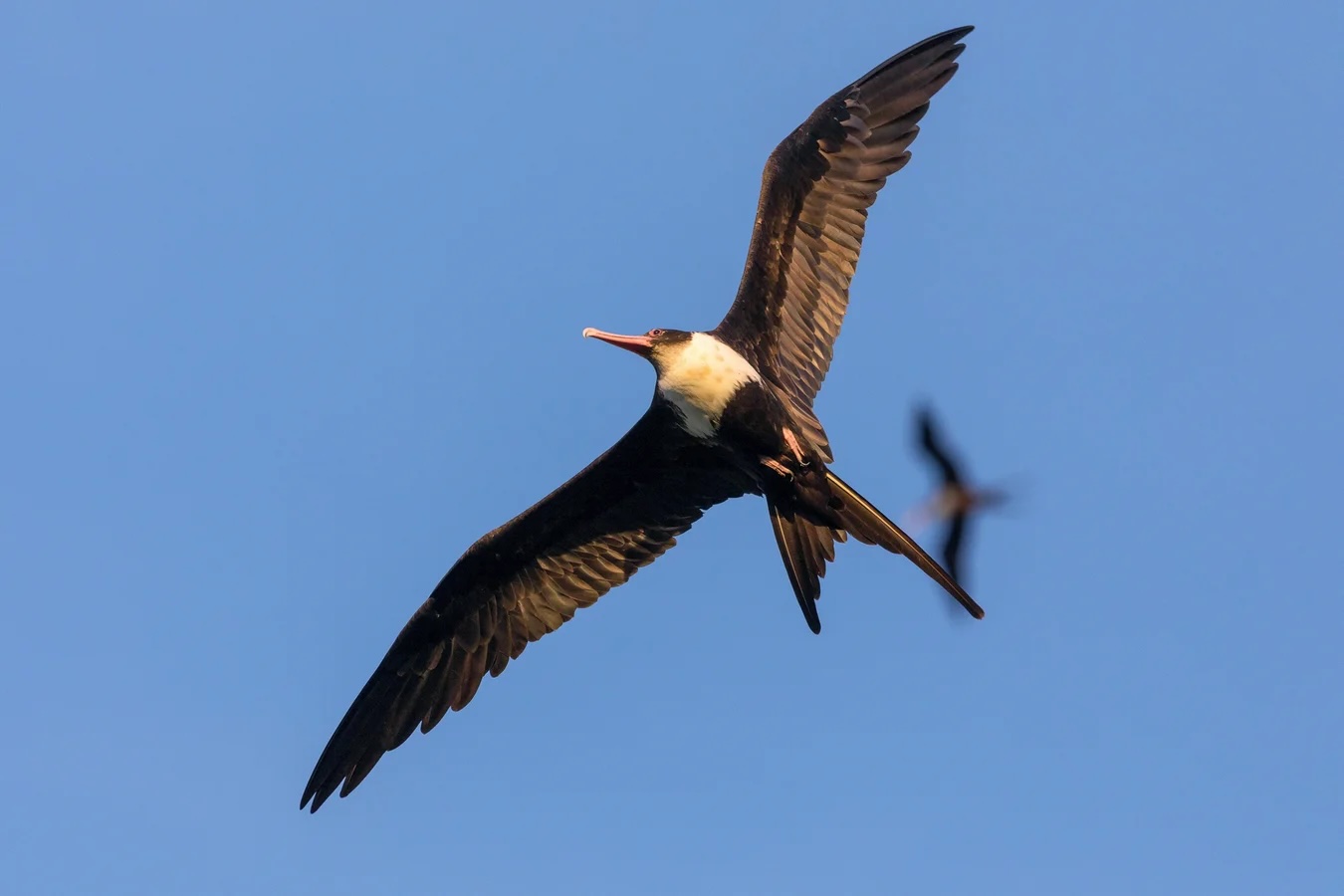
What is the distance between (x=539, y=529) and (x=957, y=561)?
2.91 metres

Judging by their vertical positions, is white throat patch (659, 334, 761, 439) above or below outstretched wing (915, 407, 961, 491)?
above

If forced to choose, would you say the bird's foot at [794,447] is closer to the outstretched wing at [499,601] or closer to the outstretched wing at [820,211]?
the outstretched wing at [820,211]

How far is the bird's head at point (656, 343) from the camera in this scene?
1082cm

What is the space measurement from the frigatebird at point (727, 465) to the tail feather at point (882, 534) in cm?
1

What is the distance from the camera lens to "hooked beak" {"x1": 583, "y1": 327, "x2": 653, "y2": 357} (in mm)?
10922

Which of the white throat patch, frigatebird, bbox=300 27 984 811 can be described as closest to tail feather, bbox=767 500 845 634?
frigatebird, bbox=300 27 984 811

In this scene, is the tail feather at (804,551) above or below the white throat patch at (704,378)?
below

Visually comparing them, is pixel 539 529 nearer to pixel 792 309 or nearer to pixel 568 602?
pixel 568 602

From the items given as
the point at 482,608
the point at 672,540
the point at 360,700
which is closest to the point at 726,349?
→ the point at 672,540

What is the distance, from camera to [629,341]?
35.9 feet

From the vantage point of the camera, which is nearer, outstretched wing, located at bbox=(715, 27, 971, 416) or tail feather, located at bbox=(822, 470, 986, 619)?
tail feather, located at bbox=(822, 470, 986, 619)

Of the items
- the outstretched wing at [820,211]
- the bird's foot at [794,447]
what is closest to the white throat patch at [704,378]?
the outstretched wing at [820,211]

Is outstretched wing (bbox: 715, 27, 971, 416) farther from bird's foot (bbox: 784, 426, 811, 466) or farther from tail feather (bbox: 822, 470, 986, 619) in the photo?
tail feather (bbox: 822, 470, 986, 619)

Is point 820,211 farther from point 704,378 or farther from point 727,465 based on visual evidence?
point 727,465
